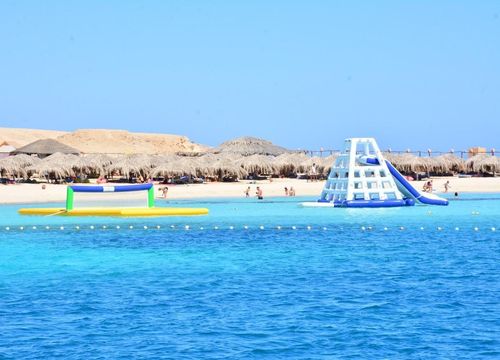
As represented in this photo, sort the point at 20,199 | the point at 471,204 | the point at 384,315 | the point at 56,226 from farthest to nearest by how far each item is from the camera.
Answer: the point at 20,199 < the point at 471,204 < the point at 56,226 < the point at 384,315

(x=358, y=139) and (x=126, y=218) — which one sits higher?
(x=358, y=139)

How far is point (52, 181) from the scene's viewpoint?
59.3 meters

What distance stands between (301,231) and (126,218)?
9.50 meters

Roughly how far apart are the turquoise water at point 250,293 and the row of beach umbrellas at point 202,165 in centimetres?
2814

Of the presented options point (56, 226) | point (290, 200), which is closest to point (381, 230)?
point (56, 226)

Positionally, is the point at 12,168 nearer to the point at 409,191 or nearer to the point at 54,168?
the point at 54,168

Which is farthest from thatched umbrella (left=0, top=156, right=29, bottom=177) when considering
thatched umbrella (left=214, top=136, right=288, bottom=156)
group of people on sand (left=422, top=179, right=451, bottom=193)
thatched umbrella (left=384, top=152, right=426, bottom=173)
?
thatched umbrella (left=384, top=152, right=426, bottom=173)

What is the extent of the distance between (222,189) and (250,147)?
21.7 metres

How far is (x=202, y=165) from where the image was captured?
196 feet

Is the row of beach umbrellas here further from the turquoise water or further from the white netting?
the turquoise water

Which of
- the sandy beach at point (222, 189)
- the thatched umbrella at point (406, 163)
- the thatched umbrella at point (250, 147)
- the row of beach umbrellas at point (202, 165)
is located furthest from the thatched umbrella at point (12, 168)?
the thatched umbrella at point (406, 163)

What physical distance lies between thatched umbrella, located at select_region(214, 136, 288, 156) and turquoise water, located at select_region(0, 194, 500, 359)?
45309mm

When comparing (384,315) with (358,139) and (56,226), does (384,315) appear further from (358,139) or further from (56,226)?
(358,139)

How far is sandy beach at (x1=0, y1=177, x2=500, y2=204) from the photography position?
1929 inches
